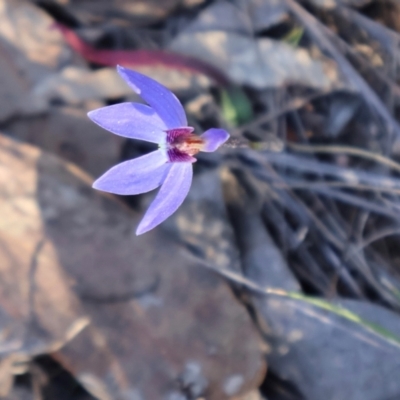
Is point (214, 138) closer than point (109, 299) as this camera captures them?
Yes

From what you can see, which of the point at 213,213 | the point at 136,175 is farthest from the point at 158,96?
the point at 213,213

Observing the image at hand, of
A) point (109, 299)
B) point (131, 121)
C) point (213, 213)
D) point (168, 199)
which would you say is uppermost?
point (131, 121)

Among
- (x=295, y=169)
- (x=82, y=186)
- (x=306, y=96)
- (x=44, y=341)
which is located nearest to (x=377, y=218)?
(x=295, y=169)

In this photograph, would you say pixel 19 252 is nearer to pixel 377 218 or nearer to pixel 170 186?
pixel 170 186

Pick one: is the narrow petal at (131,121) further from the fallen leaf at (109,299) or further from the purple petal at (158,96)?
the fallen leaf at (109,299)

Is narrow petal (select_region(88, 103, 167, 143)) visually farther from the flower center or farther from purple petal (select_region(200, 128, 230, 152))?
purple petal (select_region(200, 128, 230, 152))

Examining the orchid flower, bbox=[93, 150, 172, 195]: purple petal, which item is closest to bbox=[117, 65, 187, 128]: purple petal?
the orchid flower

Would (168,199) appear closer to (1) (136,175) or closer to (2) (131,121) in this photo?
(1) (136,175)
